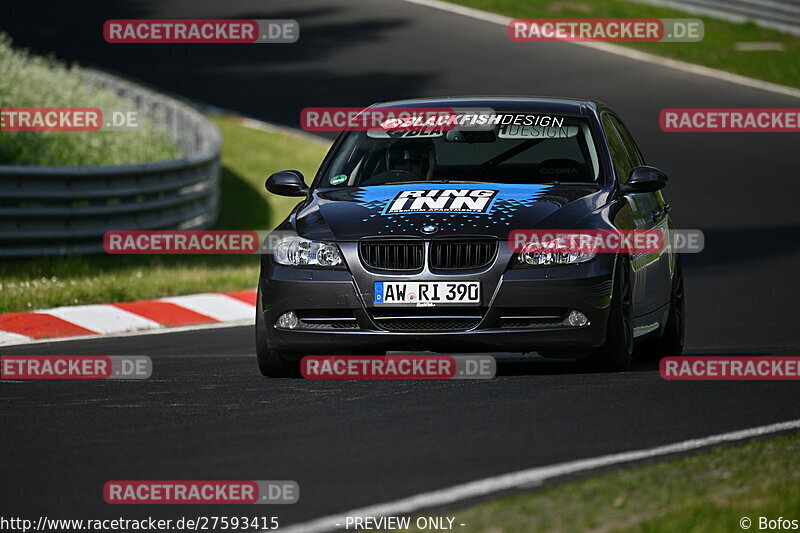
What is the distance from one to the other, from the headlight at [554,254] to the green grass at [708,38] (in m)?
21.3

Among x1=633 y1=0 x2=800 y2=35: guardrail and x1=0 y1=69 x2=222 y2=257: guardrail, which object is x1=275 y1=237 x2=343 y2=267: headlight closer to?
x1=0 y1=69 x2=222 y2=257: guardrail

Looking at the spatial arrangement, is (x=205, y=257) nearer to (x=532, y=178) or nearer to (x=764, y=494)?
(x=532, y=178)

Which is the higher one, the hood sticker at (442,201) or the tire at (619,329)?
the hood sticker at (442,201)

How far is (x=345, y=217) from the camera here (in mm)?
9000

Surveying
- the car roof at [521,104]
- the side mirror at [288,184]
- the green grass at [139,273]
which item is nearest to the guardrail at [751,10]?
the green grass at [139,273]

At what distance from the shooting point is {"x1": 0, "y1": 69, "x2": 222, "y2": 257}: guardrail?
48.8 ft

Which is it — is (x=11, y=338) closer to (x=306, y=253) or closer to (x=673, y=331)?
(x=306, y=253)

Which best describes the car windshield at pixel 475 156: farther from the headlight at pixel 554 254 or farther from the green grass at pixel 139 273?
the green grass at pixel 139 273

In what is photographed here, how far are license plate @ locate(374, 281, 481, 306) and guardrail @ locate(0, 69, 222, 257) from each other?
22.8 ft

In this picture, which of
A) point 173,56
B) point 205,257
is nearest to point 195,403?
point 205,257

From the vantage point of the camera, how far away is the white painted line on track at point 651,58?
28562 millimetres

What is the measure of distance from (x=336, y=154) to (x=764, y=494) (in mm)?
5105

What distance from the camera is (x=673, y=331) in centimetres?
1040

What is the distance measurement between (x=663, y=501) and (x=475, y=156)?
15.5 ft
